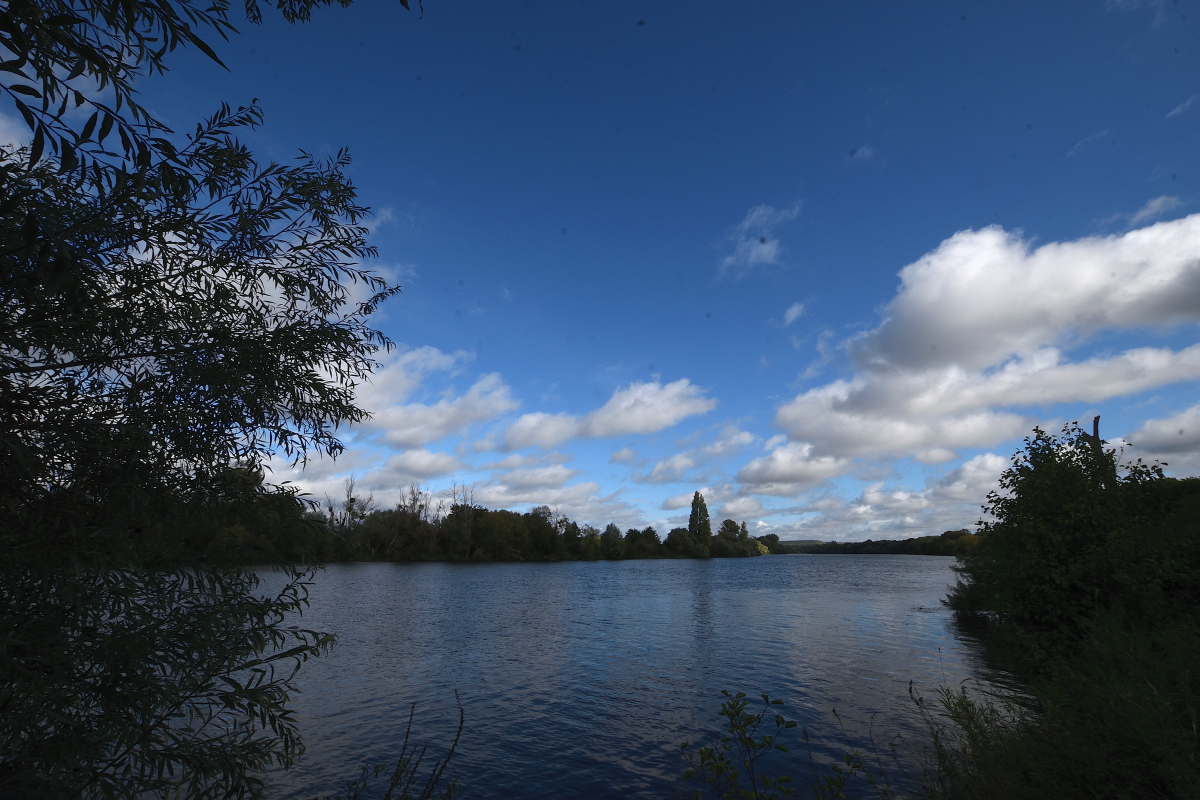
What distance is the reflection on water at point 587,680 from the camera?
14047mm

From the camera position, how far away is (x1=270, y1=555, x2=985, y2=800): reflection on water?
1405 centimetres

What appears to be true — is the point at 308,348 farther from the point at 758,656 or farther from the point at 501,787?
the point at 758,656

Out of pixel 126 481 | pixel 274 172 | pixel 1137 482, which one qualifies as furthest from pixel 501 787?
pixel 1137 482

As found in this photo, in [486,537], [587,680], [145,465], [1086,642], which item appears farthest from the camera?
[486,537]

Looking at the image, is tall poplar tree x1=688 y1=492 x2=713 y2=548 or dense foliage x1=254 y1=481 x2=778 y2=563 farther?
tall poplar tree x1=688 y1=492 x2=713 y2=548

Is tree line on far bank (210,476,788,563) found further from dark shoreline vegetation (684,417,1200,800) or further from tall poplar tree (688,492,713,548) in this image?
dark shoreline vegetation (684,417,1200,800)

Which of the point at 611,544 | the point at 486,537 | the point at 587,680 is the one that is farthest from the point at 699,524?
the point at 587,680

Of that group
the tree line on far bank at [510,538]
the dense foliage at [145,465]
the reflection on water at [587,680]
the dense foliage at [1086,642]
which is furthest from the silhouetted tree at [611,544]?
the dense foliage at [145,465]

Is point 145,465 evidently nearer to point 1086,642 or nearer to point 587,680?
point 1086,642

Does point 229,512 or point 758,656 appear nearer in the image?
point 229,512

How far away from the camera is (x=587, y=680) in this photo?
22.1 m

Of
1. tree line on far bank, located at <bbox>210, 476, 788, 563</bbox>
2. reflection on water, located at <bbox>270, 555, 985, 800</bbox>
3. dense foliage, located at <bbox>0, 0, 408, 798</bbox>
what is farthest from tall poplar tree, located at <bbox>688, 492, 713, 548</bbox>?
dense foliage, located at <bbox>0, 0, 408, 798</bbox>

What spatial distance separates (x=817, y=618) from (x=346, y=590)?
4282 centimetres

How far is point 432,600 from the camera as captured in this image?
48.0 meters
